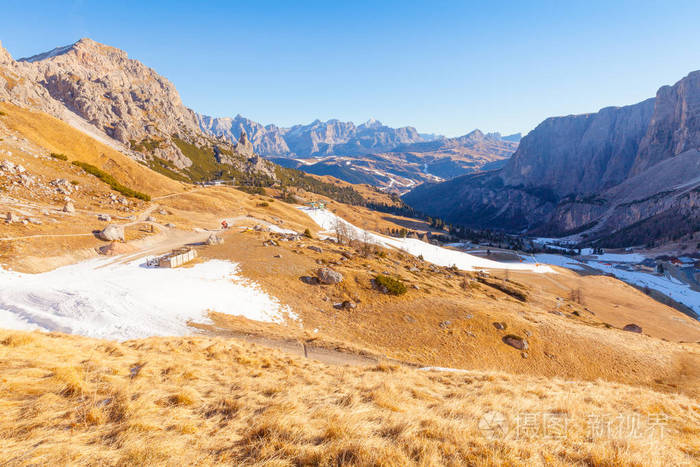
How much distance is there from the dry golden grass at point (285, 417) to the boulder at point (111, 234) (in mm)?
24891

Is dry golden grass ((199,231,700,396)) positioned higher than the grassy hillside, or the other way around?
the grassy hillside

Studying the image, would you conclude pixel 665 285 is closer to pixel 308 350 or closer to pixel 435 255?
pixel 435 255

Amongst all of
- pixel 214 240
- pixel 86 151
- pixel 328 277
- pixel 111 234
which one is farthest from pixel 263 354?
pixel 86 151

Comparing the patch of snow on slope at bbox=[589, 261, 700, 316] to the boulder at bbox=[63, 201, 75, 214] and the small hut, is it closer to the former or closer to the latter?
the small hut

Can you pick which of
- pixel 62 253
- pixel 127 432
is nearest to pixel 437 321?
pixel 127 432

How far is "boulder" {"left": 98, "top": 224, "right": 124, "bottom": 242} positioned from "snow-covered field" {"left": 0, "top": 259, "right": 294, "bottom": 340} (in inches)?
186

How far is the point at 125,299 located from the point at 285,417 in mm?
20927

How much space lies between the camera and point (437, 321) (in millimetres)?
27250

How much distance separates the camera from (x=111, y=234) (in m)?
32.4

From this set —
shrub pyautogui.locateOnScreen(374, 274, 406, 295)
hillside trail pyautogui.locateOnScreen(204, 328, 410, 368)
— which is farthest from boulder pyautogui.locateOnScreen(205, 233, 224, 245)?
shrub pyautogui.locateOnScreen(374, 274, 406, 295)

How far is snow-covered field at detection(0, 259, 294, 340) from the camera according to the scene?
59.3ft

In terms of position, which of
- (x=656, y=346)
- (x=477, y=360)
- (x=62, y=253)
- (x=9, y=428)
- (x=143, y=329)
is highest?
(x=9, y=428)

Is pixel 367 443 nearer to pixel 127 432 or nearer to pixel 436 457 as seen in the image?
pixel 436 457

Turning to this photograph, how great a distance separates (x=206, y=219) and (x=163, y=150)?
149 meters
